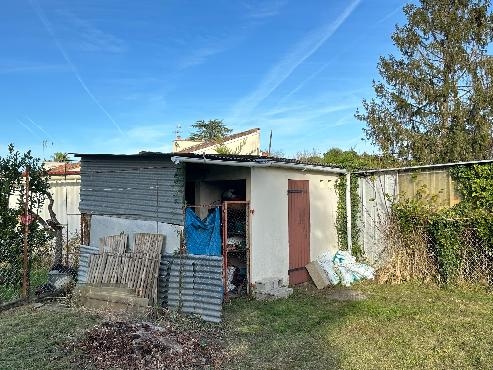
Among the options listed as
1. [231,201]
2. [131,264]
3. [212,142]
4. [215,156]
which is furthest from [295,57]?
[131,264]

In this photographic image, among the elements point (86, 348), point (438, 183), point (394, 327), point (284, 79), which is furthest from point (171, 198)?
point (284, 79)

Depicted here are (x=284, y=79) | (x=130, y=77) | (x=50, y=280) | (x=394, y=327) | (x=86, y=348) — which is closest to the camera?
(x=86, y=348)

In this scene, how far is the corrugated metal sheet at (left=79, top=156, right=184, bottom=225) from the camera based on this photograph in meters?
9.13

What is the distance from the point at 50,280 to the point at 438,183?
9.06 meters

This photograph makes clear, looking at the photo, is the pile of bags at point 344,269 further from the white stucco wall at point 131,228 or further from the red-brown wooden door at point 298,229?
the white stucco wall at point 131,228

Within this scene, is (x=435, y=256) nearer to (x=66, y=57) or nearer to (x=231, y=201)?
(x=231, y=201)

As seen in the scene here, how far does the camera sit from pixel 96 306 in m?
7.80

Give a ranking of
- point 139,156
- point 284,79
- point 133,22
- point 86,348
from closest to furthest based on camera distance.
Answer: point 86,348 → point 139,156 → point 133,22 → point 284,79

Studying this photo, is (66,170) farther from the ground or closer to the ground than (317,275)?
farther from the ground

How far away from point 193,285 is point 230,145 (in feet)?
51.9

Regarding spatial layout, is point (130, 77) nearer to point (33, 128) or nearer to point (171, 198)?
point (33, 128)

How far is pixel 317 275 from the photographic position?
34.6 ft

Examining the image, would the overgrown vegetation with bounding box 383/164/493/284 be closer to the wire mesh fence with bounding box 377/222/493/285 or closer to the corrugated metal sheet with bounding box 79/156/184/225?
the wire mesh fence with bounding box 377/222/493/285

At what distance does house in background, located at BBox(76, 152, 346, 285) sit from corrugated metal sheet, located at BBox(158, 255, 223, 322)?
4.16ft
